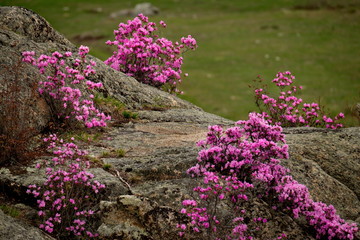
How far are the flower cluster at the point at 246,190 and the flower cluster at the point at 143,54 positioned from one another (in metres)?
6.71

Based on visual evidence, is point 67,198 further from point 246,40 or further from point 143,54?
point 246,40

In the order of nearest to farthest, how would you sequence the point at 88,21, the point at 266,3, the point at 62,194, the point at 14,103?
the point at 62,194 < the point at 14,103 < the point at 88,21 < the point at 266,3

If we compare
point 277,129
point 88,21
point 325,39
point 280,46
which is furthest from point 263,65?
point 277,129

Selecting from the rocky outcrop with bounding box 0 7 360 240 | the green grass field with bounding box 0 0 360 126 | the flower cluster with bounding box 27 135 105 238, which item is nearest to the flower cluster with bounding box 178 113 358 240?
the rocky outcrop with bounding box 0 7 360 240

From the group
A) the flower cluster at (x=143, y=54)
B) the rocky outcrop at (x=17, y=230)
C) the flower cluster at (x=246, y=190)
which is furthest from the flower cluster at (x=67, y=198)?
the flower cluster at (x=143, y=54)

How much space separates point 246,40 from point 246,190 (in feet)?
114

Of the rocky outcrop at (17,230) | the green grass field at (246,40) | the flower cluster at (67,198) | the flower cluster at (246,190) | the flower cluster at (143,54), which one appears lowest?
the rocky outcrop at (17,230)

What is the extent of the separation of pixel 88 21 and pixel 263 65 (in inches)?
854

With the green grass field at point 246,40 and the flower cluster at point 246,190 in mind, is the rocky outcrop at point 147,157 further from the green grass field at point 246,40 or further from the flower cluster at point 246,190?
the green grass field at point 246,40

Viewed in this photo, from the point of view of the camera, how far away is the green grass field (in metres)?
29.4

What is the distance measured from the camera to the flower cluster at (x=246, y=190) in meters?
6.79

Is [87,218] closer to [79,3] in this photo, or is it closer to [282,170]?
[282,170]

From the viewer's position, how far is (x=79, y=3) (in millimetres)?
57281

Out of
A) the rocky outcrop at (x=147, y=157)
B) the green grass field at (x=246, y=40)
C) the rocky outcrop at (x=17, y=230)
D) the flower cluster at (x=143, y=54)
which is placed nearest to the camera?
the rocky outcrop at (x=17, y=230)
